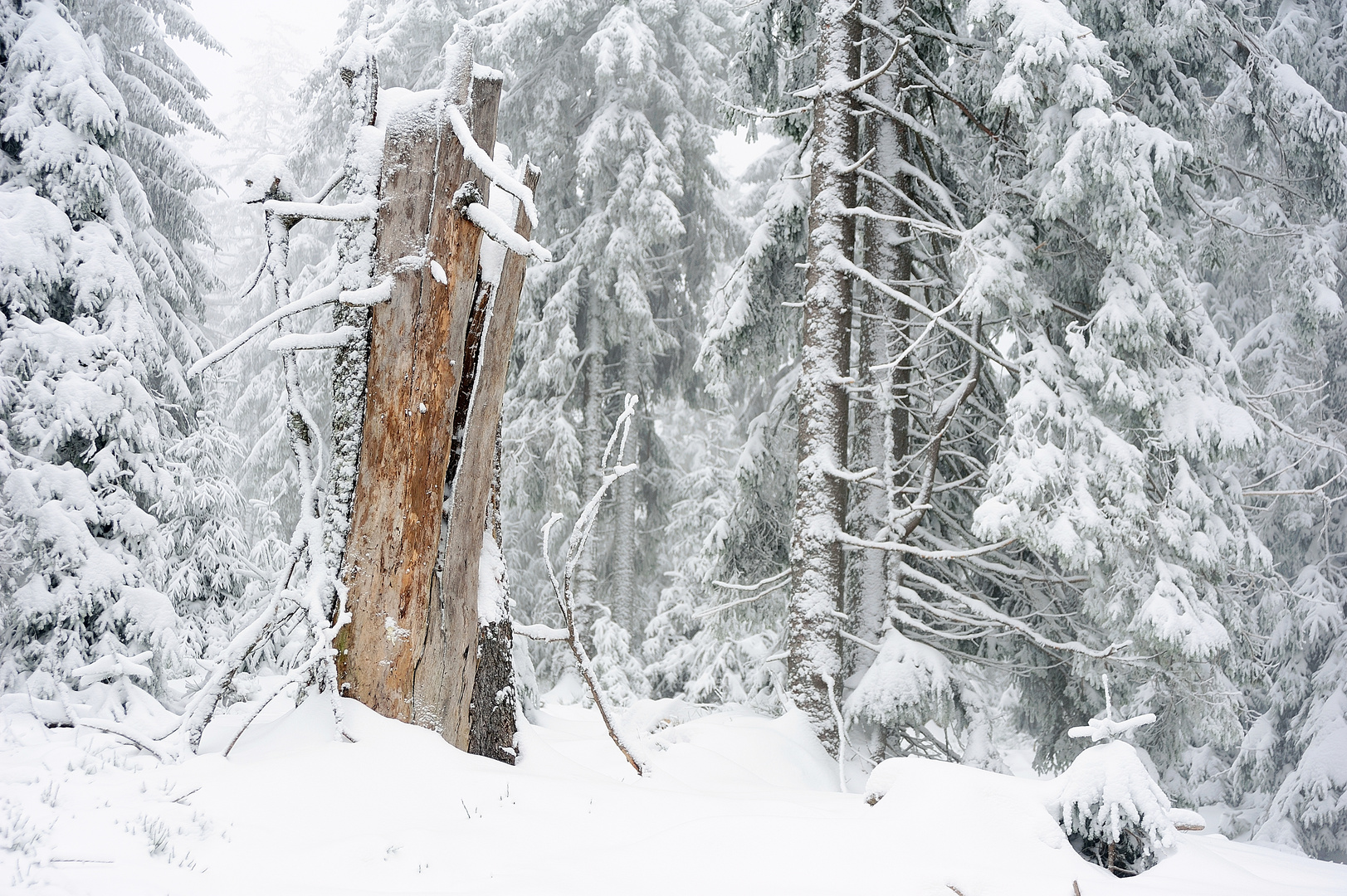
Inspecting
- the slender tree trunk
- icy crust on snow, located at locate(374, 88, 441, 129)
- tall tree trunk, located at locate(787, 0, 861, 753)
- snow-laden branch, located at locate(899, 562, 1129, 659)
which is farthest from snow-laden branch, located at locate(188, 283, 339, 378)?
the slender tree trunk

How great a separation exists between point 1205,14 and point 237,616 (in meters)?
11.1

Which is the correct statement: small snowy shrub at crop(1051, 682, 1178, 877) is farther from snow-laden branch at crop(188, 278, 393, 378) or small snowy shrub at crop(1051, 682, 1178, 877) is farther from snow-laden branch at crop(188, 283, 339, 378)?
snow-laden branch at crop(188, 283, 339, 378)

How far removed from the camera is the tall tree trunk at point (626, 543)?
14.1 meters

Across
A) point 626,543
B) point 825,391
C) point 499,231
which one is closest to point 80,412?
point 499,231

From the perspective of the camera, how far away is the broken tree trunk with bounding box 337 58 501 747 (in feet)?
10.7

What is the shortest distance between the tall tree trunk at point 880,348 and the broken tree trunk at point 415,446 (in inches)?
160

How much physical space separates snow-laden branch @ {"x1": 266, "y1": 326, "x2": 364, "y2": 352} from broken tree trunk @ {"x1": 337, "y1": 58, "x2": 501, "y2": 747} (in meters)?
0.11

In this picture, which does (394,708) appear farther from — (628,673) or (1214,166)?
(628,673)

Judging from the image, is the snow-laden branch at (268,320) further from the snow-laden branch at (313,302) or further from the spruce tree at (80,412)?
the spruce tree at (80,412)

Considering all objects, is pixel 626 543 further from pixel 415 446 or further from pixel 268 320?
pixel 268 320

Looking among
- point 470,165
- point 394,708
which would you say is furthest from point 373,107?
point 394,708

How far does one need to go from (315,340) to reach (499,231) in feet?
2.76

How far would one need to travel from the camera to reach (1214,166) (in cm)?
699

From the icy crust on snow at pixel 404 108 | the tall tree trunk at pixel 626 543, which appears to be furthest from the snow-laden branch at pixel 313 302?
the tall tree trunk at pixel 626 543
